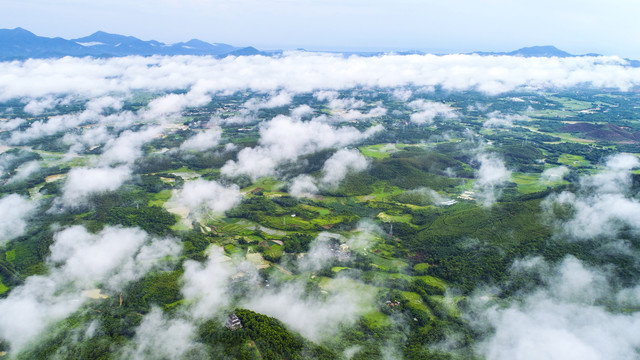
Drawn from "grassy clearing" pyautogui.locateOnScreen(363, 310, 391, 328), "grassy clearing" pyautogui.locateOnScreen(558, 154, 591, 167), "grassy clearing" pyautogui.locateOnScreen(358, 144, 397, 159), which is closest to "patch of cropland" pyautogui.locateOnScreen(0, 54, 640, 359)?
"grassy clearing" pyautogui.locateOnScreen(363, 310, 391, 328)

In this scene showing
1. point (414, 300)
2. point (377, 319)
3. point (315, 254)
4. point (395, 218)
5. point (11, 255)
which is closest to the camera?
point (377, 319)

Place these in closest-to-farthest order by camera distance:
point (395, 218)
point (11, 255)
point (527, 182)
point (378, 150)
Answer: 1. point (11, 255)
2. point (395, 218)
3. point (527, 182)
4. point (378, 150)

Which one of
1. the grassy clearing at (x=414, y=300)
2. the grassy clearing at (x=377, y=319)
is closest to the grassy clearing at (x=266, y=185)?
→ the grassy clearing at (x=414, y=300)

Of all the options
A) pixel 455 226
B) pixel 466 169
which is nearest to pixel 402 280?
pixel 455 226

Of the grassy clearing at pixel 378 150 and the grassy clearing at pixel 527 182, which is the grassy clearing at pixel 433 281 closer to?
the grassy clearing at pixel 527 182

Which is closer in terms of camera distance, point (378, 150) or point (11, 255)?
point (11, 255)

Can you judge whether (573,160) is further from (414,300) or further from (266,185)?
(414,300)

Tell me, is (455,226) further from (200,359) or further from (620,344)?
(200,359)

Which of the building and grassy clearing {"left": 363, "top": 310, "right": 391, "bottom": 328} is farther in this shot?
grassy clearing {"left": 363, "top": 310, "right": 391, "bottom": 328}

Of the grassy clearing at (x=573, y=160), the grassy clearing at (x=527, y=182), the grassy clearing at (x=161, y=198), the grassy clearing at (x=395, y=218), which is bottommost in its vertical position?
the grassy clearing at (x=161, y=198)

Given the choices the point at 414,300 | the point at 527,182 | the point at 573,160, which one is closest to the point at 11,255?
the point at 414,300

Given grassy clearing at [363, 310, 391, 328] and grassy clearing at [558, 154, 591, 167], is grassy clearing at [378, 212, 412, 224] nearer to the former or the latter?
grassy clearing at [363, 310, 391, 328]
